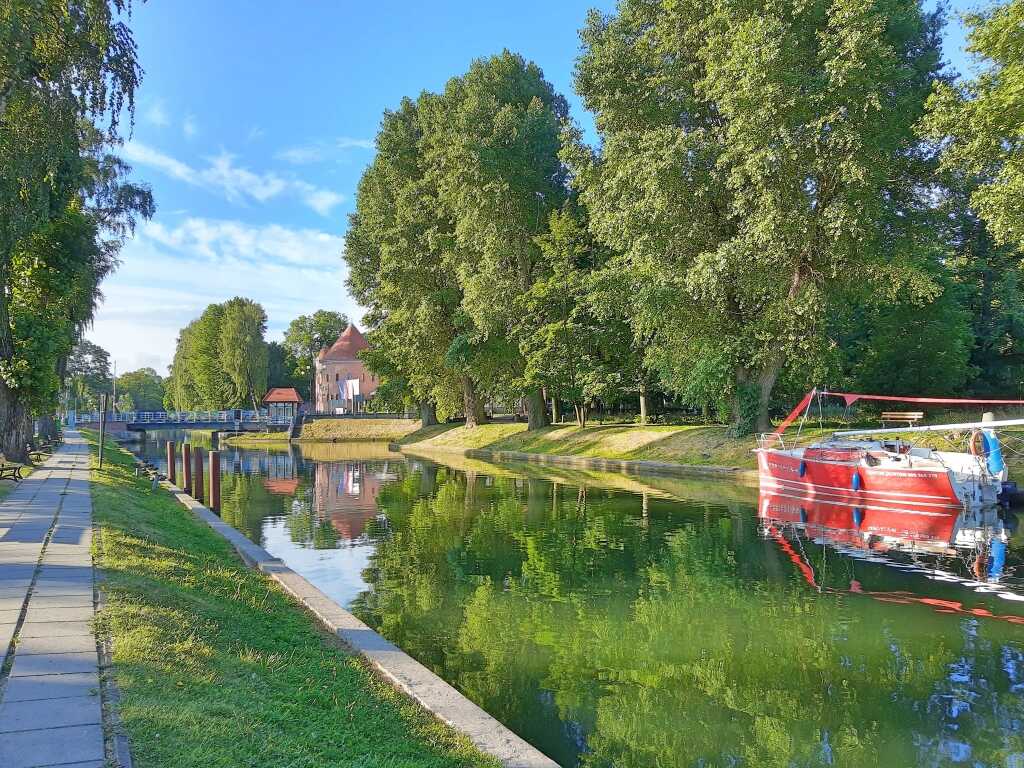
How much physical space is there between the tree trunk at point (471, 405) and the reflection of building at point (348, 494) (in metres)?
13.3

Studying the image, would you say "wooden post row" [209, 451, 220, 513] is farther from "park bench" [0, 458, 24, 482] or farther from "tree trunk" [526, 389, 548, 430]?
"tree trunk" [526, 389, 548, 430]

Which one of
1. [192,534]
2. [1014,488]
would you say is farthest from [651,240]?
[192,534]

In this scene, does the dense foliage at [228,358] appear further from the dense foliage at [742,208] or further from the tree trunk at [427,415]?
the dense foliage at [742,208]

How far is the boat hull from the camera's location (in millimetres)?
17047

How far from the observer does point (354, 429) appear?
223 feet

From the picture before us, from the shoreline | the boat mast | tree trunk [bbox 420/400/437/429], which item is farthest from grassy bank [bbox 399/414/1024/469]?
the shoreline

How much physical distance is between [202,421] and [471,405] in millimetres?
38370

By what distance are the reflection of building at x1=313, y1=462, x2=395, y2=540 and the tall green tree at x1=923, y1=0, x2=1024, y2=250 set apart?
18008 millimetres

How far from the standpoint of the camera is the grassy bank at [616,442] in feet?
92.6

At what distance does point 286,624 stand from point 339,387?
9158 centimetres

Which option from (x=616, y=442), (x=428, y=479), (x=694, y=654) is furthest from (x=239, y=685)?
(x=616, y=442)

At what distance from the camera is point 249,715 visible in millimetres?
4684

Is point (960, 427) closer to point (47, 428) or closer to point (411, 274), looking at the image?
point (411, 274)

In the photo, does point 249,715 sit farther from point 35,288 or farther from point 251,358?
point 251,358
